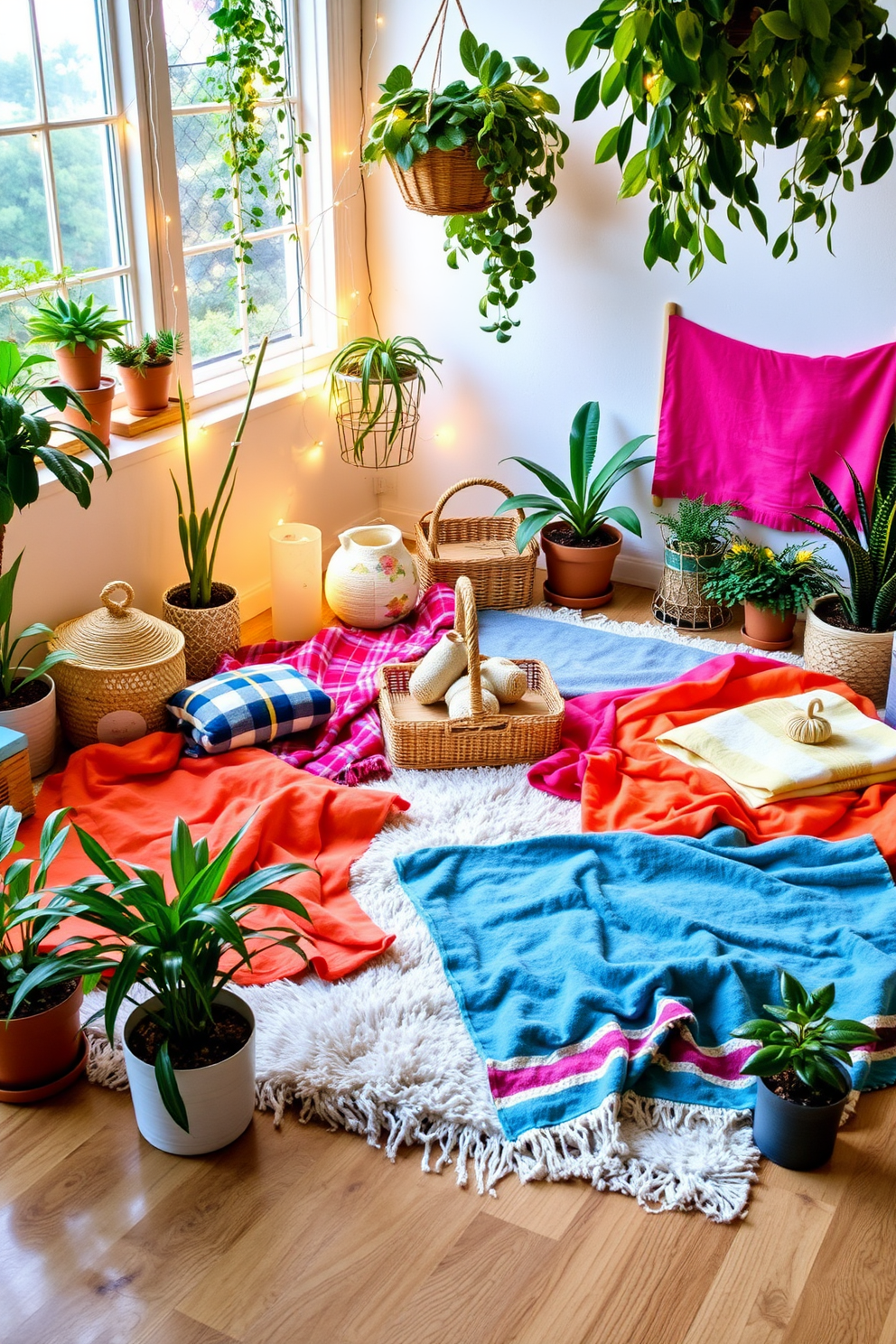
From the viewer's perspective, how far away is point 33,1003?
1992mm

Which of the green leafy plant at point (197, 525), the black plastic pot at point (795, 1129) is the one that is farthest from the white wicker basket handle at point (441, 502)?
the black plastic pot at point (795, 1129)

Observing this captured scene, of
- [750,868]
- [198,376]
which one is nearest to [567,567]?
[198,376]

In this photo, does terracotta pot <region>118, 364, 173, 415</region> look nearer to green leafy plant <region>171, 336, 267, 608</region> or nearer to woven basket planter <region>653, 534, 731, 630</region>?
green leafy plant <region>171, 336, 267, 608</region>

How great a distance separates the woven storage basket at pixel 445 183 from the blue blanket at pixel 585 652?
1.19 meters

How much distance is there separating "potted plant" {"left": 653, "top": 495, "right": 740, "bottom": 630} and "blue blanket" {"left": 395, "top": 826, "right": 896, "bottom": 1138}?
4.02 feet

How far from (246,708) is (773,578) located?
1.58 metres

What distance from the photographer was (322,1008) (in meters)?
2.17

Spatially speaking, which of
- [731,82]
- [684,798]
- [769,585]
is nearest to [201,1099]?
[684,798]

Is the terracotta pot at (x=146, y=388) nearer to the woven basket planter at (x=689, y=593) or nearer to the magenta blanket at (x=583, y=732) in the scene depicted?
the magenta blanket at (x=583, y=732)

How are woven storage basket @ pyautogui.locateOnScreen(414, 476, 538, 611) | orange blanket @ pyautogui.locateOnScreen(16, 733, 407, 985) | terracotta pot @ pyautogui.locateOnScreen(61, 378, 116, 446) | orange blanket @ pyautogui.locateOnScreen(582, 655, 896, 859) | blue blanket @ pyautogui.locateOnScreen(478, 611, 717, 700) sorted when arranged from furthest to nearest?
woven storage basket @ pyautogui.locateOnScreen(414, 476, 538, 611) → blue blanket @ pyautogui.locateOnScreen(478, 611, 717, 700) → terracotta pot @ pyautogui.locateOnScreen(61, 378, 116, 446) → orange blanket @ pyautogui.locateOnScreen(582, 655, 896, 859) → orange blanket @ pyautogui.locateOnScreen(16, 733, 407, 985)

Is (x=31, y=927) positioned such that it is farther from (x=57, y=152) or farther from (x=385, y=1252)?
(x=57, y=152)

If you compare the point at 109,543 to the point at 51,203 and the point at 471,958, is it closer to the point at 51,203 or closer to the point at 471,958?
the point at 51,203

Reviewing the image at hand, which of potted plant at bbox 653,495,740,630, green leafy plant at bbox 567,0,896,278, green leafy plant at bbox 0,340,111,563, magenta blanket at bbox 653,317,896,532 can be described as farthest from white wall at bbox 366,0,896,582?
green leafy plant at bbox 567,0,896,278

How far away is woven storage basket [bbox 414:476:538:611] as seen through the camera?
372 centimetres
